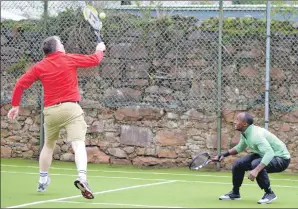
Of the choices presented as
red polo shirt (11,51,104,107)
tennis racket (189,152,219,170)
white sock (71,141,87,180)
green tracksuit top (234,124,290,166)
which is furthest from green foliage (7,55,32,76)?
green tracksuit top (234,124,290,166)

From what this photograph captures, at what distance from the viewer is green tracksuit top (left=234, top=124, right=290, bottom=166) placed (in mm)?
9742

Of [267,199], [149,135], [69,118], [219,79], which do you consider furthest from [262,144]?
[149,135]

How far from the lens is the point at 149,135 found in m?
15.4

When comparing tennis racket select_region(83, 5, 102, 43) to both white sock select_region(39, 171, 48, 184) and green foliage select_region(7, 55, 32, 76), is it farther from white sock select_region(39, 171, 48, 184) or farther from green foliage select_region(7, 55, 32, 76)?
green foliage select_region(7, 55, 32, 76)

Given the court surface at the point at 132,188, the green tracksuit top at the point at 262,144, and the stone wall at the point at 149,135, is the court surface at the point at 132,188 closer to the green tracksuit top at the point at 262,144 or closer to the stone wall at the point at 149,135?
the stone wall at the point at 149,135

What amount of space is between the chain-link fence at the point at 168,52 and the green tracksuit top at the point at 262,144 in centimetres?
456

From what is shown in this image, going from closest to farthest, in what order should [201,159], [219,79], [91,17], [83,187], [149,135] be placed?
[83,187]
[201,159]
[91,17]
[219,79]
[149,135]

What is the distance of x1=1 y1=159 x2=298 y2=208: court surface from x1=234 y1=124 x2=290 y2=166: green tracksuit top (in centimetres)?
55

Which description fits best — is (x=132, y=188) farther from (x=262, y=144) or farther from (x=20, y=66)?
(x=20, y=66)

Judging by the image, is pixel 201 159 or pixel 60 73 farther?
pixel 201 159

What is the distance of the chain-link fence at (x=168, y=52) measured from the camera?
14797mm

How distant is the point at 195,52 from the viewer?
15242 mm

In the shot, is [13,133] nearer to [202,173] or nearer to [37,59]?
[37,59]

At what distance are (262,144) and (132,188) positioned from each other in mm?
2460
